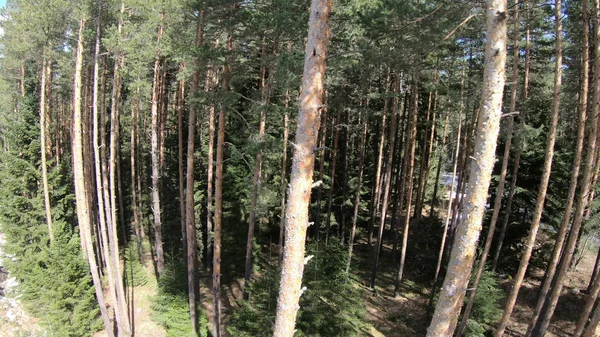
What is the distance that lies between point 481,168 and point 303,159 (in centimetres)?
225

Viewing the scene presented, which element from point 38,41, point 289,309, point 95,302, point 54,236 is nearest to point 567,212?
point 289,309

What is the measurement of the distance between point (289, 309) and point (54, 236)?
51.4 ft

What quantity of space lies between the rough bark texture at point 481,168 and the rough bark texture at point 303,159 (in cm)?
198

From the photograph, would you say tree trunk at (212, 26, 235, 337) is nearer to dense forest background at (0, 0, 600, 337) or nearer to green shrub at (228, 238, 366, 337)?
dense forest background at (0, 0, 600, 337)

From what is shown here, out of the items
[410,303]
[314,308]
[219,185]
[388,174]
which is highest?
[388,174]

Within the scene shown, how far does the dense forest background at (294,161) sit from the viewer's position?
8258 millimetres

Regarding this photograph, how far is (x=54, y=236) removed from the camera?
15766 millimetres

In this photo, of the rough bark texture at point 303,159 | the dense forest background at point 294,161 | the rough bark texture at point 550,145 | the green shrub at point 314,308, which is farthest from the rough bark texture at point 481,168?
the rough bark texture at point 550,145

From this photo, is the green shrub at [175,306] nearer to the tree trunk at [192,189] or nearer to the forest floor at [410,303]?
the tree trunk at [192,189]

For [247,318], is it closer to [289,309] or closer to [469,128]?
[289,309]

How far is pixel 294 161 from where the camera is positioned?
4691 mm

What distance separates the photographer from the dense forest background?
8258mm

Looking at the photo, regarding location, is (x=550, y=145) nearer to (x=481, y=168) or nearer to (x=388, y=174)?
(x=481, y=168)

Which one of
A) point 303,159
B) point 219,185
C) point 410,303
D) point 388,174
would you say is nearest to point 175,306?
point 219,185
